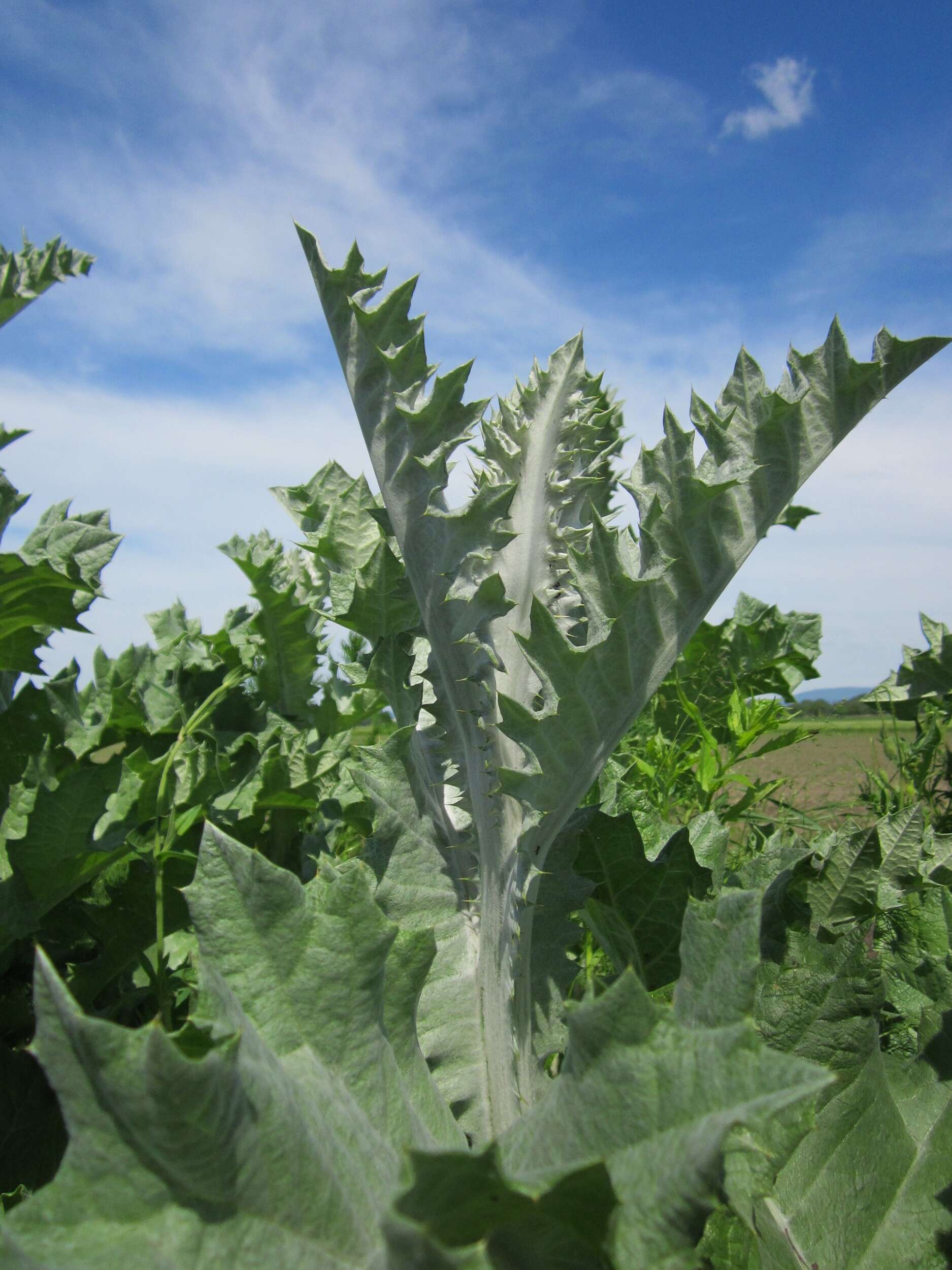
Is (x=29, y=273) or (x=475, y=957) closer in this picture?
(x=475, y=957)

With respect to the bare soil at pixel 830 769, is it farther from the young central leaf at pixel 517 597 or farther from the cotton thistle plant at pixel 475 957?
the young central leaf at pixel 517 597

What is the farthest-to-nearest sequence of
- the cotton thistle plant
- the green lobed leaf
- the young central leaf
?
the green lobed leaf
the young central leaf
the cotton thistle plant

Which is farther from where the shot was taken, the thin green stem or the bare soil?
the bare soil

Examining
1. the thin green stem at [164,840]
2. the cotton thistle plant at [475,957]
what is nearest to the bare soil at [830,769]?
the cotton thistle plant at [475,957]

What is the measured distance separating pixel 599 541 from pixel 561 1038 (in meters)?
0.55

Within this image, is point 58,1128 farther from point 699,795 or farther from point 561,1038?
point 699,795

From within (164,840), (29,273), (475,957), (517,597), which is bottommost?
(475,957)

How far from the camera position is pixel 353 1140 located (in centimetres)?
72

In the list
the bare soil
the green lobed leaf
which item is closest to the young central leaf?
the bare soil

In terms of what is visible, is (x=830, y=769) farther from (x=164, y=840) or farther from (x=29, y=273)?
(x=29, y=273)

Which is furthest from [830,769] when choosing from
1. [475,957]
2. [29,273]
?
[29,273]

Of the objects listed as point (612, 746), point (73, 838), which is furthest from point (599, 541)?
point (73, 838)

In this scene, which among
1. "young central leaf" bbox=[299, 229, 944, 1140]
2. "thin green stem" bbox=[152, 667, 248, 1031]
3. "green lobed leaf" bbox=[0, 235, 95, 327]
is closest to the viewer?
"young central leaf" bbox=[299, 229, 944, 1140]

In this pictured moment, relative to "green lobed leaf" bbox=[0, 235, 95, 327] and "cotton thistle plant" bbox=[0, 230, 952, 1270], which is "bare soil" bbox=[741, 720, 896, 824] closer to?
"cotton thistle plant" bbox=[0, 230, 952, 1270]
